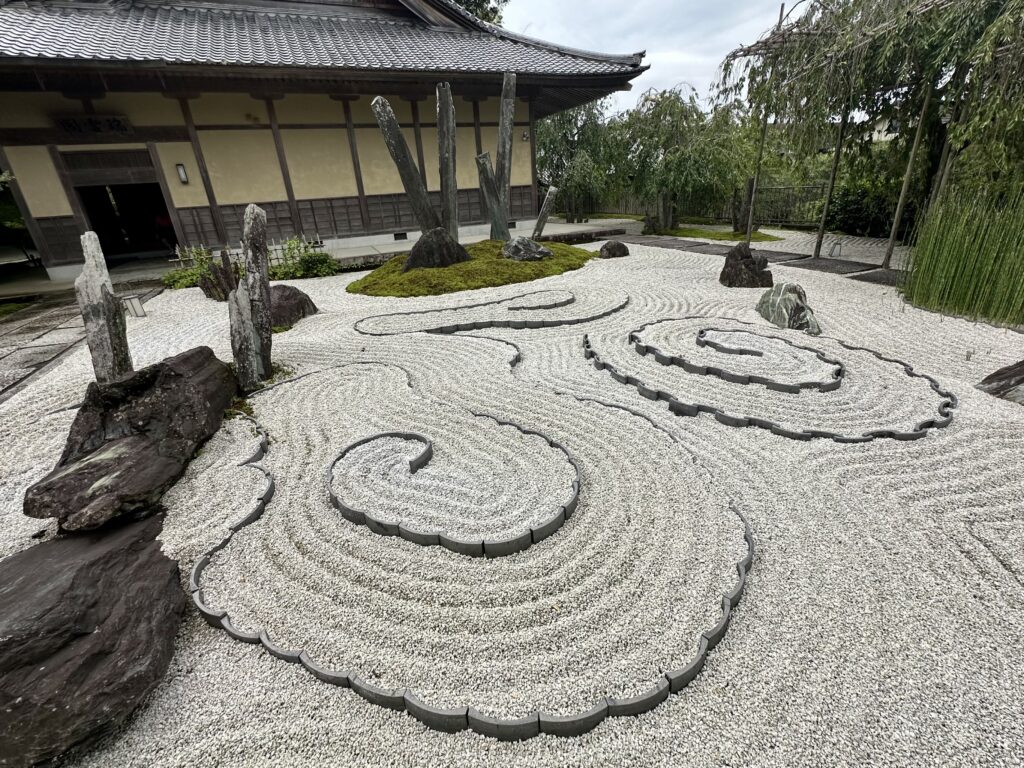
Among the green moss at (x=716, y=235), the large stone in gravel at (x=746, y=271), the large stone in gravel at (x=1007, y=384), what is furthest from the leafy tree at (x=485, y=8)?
the large stone in gravel at (x=1007, y=384)

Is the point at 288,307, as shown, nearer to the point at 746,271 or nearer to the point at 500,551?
the point at 500,551

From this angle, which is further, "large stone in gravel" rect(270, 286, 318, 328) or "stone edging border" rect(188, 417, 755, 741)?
"large stone in gravel" rect(270, 286, 318, 328)

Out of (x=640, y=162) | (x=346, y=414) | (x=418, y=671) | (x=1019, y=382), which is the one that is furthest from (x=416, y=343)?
(x=640, y=162)

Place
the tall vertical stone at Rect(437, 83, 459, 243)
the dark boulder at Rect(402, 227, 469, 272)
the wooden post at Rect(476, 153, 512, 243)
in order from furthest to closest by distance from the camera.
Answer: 1. the wooden post at Rect(476, 153, 512, 243)
2. the tall vertical stone at Rect(437, 83, 459, 243)
3. the dark boulder at Rect(402, 227, 469, 272)

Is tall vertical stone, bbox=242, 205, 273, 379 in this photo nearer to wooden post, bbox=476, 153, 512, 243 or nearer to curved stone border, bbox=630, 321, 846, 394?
curved stone border, bbox=630, 321, 846, 394

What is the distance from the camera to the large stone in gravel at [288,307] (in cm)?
532

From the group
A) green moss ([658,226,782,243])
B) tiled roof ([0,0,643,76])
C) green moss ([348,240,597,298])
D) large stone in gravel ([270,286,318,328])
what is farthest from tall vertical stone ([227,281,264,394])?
green moss ([658,226,782,243])

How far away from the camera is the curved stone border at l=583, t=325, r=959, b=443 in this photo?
270cm

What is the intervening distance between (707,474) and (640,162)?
10.8 meters

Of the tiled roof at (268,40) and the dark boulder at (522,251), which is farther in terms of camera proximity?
the dark boulder at (522,251)

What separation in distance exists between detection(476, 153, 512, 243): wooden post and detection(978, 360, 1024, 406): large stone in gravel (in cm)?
660

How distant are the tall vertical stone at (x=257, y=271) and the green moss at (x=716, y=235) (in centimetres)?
945

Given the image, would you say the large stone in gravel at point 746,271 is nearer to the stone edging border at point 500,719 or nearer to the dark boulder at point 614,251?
the dark boulder at point 614,251

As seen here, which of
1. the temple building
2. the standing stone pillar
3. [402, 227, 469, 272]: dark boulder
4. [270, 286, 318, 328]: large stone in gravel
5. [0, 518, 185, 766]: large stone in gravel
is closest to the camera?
[0, 518, 185, 766]: large stone in gravel
